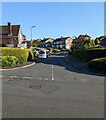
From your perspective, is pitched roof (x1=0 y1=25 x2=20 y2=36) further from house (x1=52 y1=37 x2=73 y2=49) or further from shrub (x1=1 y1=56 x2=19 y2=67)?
house (x1=52 y1=37 x2=73 y2=49)

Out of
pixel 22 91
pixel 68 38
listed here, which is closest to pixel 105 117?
pixel 22 91

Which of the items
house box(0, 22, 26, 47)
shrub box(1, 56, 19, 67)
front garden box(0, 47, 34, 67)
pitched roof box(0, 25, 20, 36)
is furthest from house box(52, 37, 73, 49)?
shrub box(1, 56, 19, 67)

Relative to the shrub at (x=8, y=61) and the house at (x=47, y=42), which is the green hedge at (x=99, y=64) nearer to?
the shrub at (x=8, y=61)

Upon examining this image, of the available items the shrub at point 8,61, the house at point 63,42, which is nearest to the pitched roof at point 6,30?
the shrub at point 8,61

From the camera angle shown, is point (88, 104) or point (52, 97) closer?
point (88, 104)

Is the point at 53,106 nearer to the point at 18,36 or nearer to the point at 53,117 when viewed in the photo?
the point at 53,117

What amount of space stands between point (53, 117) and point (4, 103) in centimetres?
211

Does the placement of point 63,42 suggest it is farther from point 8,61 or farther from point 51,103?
point 51,103

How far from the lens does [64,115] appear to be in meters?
7.18

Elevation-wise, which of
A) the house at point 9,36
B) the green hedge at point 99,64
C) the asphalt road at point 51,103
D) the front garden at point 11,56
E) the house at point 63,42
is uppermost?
the house at point 63,42

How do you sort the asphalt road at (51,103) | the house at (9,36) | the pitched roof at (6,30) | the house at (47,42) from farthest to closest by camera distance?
the house at (47,42) < the pitched roof at (6,30) < the house at (9,36) < the asphalt road at (51,103)

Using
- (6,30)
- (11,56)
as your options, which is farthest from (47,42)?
(11,56)

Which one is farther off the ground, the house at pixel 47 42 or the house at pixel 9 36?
the house at pixel 47 42

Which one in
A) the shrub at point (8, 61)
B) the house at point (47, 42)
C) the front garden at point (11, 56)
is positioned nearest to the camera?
the shrub at point (8, 61)
